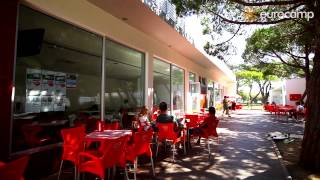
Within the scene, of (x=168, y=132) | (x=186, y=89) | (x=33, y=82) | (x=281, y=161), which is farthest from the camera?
(x=186, y=89)

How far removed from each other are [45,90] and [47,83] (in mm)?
145

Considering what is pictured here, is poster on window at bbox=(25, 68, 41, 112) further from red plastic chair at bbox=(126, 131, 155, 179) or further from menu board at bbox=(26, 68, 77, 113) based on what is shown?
red plastic chair at bbox=(126, 131, 155, 179)

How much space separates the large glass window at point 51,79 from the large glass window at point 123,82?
1.80ft

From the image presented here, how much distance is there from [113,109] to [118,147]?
4335mm

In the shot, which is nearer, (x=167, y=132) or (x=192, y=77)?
(x=167, y=132)

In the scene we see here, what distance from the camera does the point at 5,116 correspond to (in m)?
5.03

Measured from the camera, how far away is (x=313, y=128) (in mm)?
6418

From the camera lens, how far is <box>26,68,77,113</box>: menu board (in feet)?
18.8

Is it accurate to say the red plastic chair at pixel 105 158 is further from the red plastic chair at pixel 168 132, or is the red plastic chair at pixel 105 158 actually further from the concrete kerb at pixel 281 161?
the concrete kerb at pixel 281 161

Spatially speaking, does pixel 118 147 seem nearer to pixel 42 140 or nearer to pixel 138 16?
pixel 42 140

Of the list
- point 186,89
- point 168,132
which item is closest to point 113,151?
point 168,132

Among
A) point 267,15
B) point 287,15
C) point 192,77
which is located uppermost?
point 267,15

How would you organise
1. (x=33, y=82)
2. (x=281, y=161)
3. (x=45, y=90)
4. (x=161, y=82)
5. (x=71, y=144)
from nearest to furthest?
(x=71, y=144) → (x=33, y=82) → (x=45, y=90) → (x=281, y=161) → (x=161, y=82)

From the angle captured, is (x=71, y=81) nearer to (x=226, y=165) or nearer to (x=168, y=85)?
(x=226, y=165)
